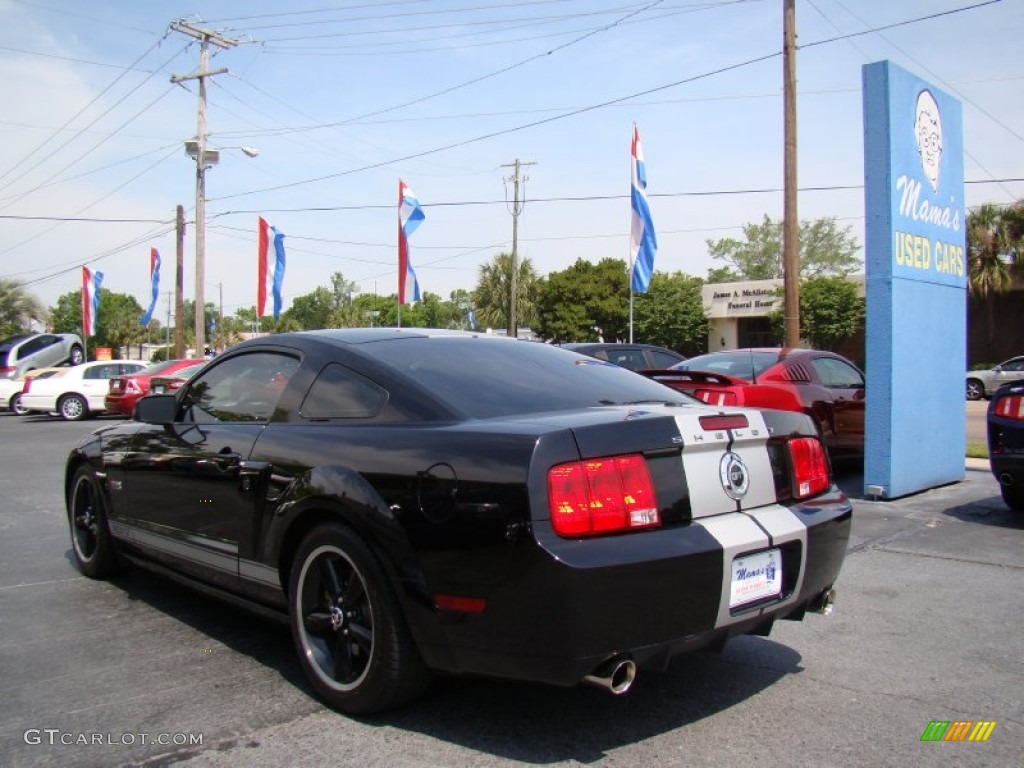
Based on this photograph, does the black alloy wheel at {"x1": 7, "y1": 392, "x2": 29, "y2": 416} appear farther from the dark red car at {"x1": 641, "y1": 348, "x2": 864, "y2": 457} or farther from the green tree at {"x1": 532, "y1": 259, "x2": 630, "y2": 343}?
the green tree at {"x1": 532, "y1": 259, "x2": 630, "y2": 343}

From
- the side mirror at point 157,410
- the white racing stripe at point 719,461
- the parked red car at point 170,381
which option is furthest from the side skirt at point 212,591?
the parked red car at point 170,381

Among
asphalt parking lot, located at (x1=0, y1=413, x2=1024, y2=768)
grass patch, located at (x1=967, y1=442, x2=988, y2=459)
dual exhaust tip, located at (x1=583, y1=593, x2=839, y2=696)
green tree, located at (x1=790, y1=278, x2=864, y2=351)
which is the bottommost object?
asphalt parking lot, located at (x1=0, y1=413, x2=1024, y2=768)

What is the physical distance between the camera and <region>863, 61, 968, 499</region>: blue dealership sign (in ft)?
25.8

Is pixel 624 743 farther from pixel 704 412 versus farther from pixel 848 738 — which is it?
pixel 704 412

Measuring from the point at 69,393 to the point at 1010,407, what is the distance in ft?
64.7

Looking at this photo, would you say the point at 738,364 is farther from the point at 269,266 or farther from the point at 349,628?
the point at 269,266

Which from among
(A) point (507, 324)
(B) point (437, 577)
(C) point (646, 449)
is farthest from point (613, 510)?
(A) point (507, 324)

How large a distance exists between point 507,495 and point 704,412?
94 centimetres

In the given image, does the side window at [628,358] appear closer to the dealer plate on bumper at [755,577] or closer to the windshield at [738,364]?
the windshield at [738,364]

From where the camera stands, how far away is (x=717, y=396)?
8102 millimetres

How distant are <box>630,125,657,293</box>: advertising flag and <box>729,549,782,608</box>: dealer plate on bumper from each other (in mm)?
17522

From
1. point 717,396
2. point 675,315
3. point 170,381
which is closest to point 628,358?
point 717,396

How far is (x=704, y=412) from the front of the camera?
10.9 feet

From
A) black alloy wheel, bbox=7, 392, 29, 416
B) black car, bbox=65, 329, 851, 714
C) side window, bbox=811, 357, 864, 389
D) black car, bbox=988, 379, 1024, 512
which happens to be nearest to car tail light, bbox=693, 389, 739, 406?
side window, bbox=811, 357, 864, 389
